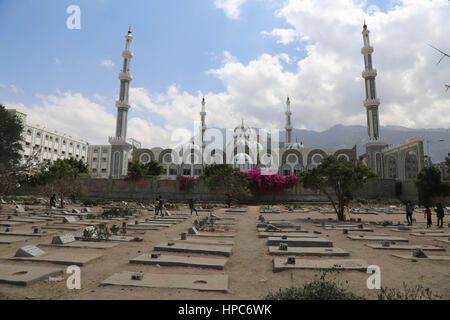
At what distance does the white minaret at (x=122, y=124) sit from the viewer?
51.9 meters

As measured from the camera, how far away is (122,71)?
52.6 m

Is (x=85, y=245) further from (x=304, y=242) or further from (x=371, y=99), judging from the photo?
(x=371, y=99)

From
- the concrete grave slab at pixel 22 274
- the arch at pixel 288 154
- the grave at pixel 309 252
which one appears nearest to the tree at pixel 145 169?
the arch at pixel 288 154

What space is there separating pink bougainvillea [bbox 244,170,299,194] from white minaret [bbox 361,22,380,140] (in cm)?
2124

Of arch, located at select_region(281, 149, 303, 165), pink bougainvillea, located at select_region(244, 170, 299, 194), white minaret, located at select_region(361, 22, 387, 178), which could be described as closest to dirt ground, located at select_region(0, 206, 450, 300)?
pink bougainvillea, located at select_region(244, 170, 299, 194)

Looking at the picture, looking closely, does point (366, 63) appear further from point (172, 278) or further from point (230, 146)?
point (172, 278)

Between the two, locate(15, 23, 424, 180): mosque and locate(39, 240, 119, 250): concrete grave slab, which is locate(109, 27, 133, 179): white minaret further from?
locate(39, 240, 119, 250): concrete grave slab

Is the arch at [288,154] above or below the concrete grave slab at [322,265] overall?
above

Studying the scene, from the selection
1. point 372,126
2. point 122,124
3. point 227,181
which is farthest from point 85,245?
point 372,126

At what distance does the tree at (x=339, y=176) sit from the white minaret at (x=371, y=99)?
34018 millimetres

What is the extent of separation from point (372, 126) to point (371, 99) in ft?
15.7

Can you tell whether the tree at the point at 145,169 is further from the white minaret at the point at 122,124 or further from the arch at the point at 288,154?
the arch at the point at 288,154

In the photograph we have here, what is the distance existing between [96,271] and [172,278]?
6.44 feet
